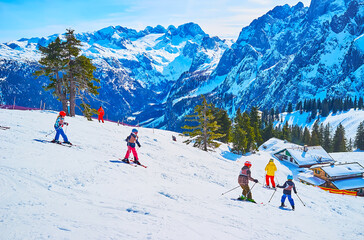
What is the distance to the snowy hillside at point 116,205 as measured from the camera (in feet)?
22.5

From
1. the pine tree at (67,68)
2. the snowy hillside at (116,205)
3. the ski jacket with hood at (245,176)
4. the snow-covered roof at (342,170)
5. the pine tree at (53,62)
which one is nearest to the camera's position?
the snowy hillside at (116,205)

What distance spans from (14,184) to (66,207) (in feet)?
7.97

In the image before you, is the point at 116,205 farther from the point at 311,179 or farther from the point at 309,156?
the point at 309,156

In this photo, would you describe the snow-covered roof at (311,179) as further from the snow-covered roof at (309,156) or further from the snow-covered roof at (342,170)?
the snow-covered roof at (309,156)

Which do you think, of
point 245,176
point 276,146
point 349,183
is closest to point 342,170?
point 349,183

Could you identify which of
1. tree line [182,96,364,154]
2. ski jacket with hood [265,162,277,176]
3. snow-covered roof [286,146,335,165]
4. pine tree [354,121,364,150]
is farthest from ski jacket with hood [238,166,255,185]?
pine tree [354,121,364,150]

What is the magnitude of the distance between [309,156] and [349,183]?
18.2 m

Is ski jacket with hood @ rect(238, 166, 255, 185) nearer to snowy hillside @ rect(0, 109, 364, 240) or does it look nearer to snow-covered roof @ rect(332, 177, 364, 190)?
snowy hillside @ rect(0, 109, 364, 240)

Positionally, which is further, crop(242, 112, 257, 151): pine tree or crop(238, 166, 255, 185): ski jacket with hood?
crop(242, 112, 257, 151): pine tree

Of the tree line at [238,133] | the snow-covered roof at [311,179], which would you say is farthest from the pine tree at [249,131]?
the snow-covered roof at [311,179]

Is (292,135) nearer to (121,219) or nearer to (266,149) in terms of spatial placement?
(266,149)

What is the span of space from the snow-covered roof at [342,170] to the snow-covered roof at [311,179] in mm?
2510

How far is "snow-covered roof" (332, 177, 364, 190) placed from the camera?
5041 cm

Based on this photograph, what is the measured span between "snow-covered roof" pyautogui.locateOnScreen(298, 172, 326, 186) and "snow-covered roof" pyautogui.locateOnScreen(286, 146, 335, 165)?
7.69 meters
